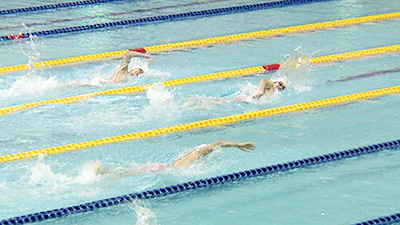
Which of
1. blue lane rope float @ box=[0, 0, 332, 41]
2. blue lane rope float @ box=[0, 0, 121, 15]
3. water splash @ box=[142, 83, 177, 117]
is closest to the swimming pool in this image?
water splash @ box=[142, 83, 177, 117]

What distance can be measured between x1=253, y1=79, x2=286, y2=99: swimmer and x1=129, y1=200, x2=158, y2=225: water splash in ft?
5.78

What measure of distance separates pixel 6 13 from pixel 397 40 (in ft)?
13.7

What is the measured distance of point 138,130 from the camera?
4.59m

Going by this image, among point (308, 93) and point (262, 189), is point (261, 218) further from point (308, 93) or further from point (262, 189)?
point (308, 93)

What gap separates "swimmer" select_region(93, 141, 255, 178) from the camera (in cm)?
385

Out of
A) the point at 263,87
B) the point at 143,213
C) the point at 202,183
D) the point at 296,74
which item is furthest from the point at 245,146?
the point at 296,74

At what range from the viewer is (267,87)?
5109 millimetres

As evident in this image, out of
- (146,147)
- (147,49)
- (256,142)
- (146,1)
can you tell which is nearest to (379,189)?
(256,142)

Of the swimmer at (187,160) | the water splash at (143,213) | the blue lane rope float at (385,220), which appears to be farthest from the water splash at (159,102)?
the blue lane rope float at (385,220)

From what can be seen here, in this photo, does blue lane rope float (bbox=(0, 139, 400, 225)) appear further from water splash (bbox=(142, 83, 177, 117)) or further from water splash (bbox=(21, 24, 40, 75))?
water splash (bbox=(21, 24, 40, 75))

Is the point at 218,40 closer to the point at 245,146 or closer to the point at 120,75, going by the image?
the point at 120,75

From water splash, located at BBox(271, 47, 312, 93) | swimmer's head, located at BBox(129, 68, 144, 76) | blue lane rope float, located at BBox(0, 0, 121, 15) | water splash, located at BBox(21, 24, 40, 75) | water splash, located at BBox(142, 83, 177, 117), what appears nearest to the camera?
water splash, located at BBox(142, 83, 177, 117)

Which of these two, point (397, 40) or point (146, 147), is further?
point (397, 40)

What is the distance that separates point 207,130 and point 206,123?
97mm
